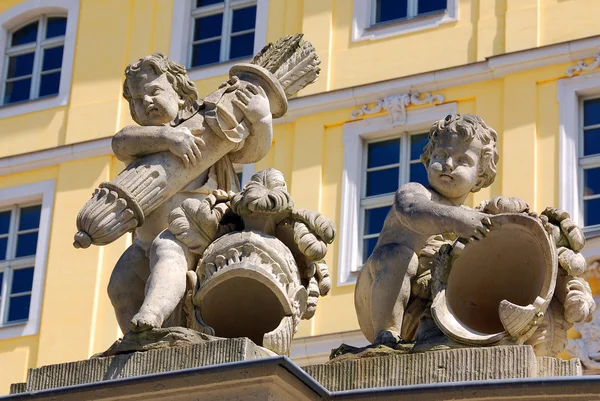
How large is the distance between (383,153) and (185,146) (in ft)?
48.2

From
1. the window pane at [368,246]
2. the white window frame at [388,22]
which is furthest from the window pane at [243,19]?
the window pane at [368,246]

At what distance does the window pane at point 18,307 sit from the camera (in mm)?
26219

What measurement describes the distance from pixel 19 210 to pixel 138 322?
1844cm

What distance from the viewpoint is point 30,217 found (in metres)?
27.1

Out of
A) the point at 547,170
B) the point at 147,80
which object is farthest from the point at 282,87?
the point at 547,170

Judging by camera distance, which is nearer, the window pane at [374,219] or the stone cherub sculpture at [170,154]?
the stone cherub sculpture at [170,154]

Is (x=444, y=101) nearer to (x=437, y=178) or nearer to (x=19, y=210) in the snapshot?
(x=19, y=210)

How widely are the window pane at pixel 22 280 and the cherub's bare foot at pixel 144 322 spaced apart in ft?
56.9

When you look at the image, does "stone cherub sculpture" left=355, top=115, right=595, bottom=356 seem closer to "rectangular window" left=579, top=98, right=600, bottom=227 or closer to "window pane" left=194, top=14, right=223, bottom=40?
"rectangular window" left=579, top=98, right=600, bottom=227

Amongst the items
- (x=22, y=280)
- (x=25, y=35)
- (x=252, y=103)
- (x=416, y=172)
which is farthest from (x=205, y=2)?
(x=252, y=103)

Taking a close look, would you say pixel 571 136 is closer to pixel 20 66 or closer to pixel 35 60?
pixel 35 60

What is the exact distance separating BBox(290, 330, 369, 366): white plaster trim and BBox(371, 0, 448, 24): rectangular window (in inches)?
167

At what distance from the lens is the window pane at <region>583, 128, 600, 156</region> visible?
23.2 m

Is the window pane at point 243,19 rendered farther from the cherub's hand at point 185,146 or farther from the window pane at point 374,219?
the cherub's hand at point 185,146
